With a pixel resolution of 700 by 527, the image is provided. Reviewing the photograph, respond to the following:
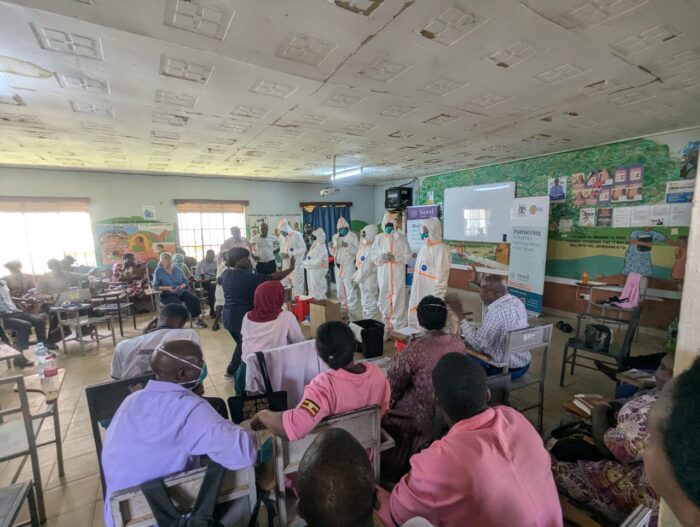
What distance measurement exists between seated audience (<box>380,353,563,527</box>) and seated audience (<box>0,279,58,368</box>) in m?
5.39

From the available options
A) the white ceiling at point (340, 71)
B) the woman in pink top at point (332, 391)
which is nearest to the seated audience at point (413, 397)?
the woman in pink top at point (332, 391)

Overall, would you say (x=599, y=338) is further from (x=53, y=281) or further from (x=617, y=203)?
(x=53, y=281)

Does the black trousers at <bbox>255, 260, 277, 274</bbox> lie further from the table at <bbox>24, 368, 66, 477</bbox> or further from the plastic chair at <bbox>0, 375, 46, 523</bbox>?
the plastic chair at <bbox>0, 375, 46, 523</bbox>

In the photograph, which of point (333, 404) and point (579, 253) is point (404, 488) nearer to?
point (333, 404)

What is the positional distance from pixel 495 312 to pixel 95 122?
15.2 ft

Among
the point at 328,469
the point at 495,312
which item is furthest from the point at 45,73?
the point at 495,312

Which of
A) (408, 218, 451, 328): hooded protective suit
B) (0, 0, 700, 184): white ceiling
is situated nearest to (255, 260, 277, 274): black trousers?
(0, 0, 700, 184): white ceiling

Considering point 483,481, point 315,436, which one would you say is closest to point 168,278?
point 315,436

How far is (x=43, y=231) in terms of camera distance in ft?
21.9

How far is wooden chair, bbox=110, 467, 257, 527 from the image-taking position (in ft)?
3.24

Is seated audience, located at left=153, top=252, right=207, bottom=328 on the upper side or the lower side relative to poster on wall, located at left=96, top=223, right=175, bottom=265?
lower

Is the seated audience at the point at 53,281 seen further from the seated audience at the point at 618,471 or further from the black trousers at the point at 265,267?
the seated audience at the point at 618,471

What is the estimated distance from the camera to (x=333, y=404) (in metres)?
1.39

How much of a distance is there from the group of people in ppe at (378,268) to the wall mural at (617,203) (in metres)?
2.73
